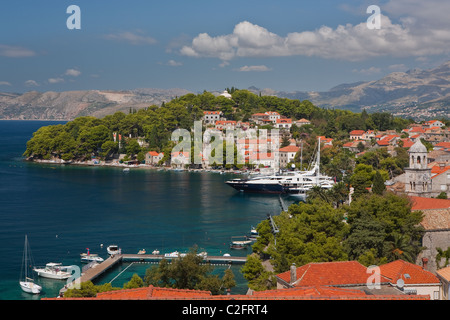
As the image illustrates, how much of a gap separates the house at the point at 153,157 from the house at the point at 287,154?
16568 mm

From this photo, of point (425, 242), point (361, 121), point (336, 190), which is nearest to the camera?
point (425, 242)

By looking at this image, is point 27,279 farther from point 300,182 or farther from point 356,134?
point 356,134

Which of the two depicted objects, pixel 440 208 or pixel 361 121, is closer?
pixel 440 208

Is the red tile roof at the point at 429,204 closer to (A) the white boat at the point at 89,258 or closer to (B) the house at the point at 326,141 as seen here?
(A) the white boat at the point at 89,258

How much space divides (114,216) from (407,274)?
24.7 metres

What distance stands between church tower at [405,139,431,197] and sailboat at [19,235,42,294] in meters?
19.7

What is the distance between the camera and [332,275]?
44.7ft

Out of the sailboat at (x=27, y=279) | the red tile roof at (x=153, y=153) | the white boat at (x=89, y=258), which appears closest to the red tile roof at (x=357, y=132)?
the red tile roof at (x=153, y=153)

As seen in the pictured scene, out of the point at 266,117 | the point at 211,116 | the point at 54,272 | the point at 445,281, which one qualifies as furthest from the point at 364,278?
the point at 211,116

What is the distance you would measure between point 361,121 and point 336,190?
3699 centimetres

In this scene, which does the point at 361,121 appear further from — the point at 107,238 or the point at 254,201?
the point at 107,238
